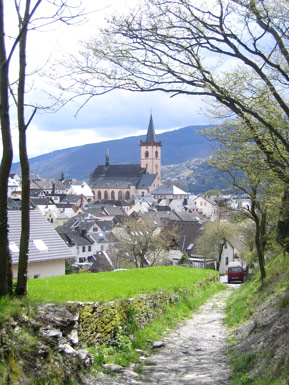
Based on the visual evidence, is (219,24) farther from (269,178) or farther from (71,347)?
(71,347)

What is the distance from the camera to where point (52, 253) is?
23.9m

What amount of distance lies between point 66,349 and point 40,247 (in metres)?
16.7

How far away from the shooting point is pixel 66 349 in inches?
293

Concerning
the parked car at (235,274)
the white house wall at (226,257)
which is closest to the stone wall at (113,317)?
the parked car at (235,274)

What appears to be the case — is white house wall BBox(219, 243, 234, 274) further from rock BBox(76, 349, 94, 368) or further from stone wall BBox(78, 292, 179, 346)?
rock BBox(76, 349, 94, 368)

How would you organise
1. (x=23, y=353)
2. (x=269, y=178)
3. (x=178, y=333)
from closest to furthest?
(x=23, y=353)
(x=269, y=178)
(x=178, y=333)

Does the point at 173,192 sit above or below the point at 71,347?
above

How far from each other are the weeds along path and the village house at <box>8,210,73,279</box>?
1063cm

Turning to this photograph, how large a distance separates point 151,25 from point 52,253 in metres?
16.4

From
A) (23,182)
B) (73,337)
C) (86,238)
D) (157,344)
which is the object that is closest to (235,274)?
(157,344)

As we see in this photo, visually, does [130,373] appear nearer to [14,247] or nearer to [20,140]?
[20,140]

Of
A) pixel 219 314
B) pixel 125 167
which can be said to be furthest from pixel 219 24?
pixel 125 167

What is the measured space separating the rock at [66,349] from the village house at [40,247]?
49.4ft

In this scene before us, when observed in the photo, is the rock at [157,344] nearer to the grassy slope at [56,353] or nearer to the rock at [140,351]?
the grassy slope at [56,353]
